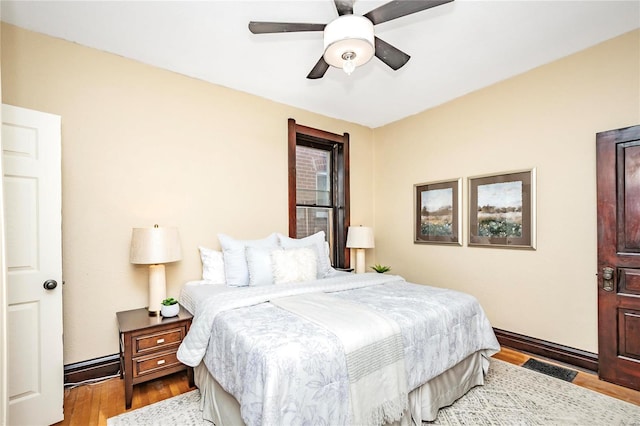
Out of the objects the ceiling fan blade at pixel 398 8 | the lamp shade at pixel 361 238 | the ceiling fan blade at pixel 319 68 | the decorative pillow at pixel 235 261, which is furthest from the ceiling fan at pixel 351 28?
the lamp shade at pixel 361 238

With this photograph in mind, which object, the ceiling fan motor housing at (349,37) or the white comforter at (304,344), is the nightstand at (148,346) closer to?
the white comforter at (304,344)

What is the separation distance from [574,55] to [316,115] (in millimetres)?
2756

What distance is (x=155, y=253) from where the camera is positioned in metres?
2.46

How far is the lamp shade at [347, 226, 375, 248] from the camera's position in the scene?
4035 mm

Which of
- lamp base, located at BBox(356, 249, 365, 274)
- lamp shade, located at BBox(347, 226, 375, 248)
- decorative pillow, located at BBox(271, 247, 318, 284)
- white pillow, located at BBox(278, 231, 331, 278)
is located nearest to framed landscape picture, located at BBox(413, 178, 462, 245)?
lamp shade, located at BBox(347, 226, 375, 248)

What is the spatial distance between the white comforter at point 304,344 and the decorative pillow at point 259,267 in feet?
1.11

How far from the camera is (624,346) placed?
246 cm

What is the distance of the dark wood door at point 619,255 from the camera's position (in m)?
2.42

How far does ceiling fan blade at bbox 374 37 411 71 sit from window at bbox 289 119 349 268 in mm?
1837

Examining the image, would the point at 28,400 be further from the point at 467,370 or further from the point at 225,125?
the point at 467,370

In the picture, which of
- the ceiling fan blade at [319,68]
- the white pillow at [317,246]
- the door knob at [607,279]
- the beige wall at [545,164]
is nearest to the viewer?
the ceiling fan blade at [319,68]

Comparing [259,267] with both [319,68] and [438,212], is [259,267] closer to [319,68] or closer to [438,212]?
[319,68]

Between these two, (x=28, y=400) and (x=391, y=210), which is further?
(x=391, y=210)

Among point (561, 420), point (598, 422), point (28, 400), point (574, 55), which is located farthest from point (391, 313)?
point (574, 55)
